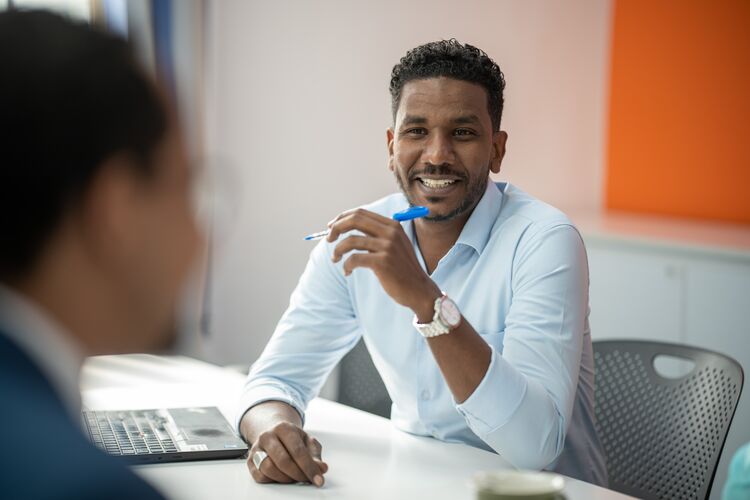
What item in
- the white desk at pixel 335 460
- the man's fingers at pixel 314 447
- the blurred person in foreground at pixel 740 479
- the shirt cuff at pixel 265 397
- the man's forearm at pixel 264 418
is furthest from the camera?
the shirt cuff at pixel 265 397

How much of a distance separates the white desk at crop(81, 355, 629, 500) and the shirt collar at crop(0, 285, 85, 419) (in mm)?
389

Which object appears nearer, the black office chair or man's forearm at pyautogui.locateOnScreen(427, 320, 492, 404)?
man's forearm at pyautogui.locateOnScreen(427, 320, 492, 404)

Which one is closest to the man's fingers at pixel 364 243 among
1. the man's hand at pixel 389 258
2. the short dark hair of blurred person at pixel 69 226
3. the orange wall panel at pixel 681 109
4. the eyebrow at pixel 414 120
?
Answer: the man's hand at pixel 389 258

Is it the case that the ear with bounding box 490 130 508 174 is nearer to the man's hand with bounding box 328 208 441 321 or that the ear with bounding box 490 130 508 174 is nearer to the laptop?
the man's hand with bounding box 328 208 441 321

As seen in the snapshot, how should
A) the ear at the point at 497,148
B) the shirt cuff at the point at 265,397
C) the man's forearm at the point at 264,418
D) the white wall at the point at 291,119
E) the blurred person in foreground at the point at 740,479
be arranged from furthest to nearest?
the white wall at the point at 291,119 → the ear at the point at 497,148 → the shirt cuff at the point at 265,397 → the man's forearm at the point at 264,418 → the blurred person in foreground at the point at 740,479

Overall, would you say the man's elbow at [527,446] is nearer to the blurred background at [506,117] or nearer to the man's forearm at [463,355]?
the man's forearm at [463,355]

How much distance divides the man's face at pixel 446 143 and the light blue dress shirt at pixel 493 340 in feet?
0.18

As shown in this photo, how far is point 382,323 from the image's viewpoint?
75.3 inches

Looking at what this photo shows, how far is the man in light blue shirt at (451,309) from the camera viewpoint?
1518 mm

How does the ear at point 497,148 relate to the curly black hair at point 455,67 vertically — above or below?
below

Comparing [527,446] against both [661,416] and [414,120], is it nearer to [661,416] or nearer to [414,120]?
[661,416]

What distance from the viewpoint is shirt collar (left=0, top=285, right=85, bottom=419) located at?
25.7 inches

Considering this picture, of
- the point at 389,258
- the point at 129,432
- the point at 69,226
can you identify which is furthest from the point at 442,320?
the point at 69,226

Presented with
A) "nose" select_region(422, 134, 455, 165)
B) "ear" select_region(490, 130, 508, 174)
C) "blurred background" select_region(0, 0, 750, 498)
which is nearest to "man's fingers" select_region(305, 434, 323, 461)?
"nose" select_region(422, 134, 455, 165)
